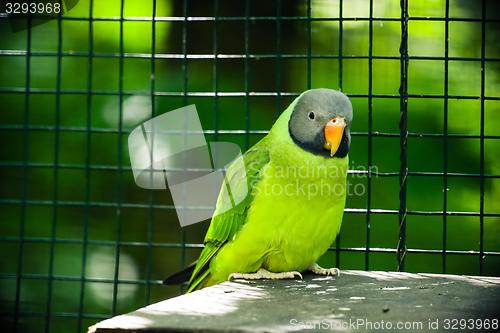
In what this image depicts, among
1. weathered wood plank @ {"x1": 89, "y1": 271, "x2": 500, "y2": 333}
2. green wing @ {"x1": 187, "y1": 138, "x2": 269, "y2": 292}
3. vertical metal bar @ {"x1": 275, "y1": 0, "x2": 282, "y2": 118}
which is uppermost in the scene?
vertical metal bar @ {"x1": 275, "y1": 0, "x2": 282, "y2": 118}

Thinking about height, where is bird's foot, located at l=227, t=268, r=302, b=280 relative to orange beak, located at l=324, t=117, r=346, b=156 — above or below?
below

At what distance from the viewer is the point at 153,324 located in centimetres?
193

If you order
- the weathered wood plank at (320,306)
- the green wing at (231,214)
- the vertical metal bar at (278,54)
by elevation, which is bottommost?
the weathered wood plank at (320,306)

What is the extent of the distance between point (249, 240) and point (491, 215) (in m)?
1.14

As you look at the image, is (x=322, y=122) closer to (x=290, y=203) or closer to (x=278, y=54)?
(x=290, y=203)

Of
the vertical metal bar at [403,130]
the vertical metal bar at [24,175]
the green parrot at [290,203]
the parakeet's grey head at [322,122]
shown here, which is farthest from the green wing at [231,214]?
the vertical metal bar at [24,175]

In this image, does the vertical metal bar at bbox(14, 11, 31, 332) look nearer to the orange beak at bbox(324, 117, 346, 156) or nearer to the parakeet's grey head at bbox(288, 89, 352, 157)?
the parakeet's grey head at bbox(288, 89, 352, 157)

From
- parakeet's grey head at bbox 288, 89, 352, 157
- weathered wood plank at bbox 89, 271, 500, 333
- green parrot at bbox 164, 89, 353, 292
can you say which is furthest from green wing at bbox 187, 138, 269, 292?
weathered wood plank at bbox 89, 271, 500, 333

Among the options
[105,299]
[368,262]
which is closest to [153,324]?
[368,262]

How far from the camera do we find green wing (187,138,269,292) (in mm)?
3080

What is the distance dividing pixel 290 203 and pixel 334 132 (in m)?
0.34

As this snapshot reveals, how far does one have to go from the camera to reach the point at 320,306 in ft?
7.43

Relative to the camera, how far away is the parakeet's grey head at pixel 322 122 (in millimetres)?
3070

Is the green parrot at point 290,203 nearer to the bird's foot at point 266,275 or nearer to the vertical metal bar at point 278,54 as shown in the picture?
the bird's foot at point 266,275
